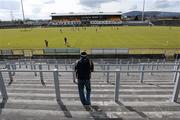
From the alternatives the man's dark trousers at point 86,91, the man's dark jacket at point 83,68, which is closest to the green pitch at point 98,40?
the man's dark trousers at point 86,91

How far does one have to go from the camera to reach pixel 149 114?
475cm

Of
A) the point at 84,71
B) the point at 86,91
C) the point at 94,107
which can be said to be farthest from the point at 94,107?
the point at 84,71

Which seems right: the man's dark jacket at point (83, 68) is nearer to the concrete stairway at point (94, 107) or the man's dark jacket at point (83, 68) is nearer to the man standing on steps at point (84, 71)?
the man standing on steps at point (84, 71)

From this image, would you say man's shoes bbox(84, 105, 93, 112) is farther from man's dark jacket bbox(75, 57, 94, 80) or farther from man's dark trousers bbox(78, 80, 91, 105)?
man's dark jacket bbox(75, 57, 94, 80)

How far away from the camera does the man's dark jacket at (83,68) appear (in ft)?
16.7

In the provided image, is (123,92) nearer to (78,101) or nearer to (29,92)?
(78,101)

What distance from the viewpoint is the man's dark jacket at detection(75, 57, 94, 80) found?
5.08 m

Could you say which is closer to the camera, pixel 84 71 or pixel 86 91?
pixel 84 71

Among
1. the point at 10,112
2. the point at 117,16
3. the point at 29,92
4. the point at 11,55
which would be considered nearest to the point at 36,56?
the point at 11,55

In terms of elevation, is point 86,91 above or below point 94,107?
above

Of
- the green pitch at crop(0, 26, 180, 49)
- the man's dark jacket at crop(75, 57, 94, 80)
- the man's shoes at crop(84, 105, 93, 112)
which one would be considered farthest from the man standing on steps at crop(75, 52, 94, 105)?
the green pitch at crop(0, 26, 180, 49)

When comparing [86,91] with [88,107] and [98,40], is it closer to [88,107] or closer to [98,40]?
[88,107]

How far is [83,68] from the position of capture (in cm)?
512

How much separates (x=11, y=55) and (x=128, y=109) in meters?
21.4
